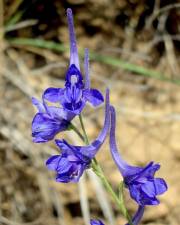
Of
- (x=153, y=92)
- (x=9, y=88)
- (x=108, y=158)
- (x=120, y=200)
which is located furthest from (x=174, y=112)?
(x=120, y=200)

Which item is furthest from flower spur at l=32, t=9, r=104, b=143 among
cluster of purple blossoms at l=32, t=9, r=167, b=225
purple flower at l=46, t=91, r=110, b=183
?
purple flower at l=46, t=91, r=110, b=183

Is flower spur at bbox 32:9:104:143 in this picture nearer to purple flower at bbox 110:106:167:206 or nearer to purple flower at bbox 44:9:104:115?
purple flower at bbox 44:9:104:115

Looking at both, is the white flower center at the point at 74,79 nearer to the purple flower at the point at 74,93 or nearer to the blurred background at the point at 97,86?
the purple flower at the point at 74,93

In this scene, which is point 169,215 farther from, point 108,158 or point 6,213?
point 6,213

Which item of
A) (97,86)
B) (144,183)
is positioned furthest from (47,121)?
(97,86)

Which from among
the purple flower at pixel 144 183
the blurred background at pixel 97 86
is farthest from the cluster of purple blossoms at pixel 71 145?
the blurred background at pixel 97 86

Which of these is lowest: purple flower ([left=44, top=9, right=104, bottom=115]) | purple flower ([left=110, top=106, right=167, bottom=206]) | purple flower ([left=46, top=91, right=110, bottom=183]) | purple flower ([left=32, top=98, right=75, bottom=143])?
purple flower ([left=110, top=106, right=167, bottom=206])
